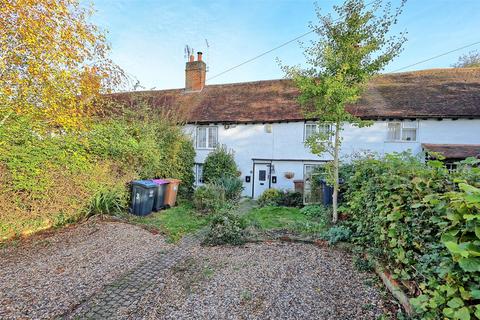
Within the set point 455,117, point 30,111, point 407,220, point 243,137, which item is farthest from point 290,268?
point 455,117

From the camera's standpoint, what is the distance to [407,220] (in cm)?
288

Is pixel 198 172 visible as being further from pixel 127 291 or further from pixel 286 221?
pixel 127 291

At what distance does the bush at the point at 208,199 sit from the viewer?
9188 mm

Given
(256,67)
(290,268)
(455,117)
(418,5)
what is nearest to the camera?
(290,268)

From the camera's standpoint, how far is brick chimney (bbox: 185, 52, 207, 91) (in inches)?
703

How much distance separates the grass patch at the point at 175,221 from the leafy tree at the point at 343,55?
4.14 metres

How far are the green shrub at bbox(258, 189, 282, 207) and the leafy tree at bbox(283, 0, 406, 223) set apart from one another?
4.14m

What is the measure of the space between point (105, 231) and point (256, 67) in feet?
51.1

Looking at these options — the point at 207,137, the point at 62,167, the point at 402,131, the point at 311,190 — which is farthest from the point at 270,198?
the point at 62,167

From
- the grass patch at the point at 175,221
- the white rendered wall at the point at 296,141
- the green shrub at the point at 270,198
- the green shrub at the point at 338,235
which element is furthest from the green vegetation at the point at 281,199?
the green shrub at the point at 338,235

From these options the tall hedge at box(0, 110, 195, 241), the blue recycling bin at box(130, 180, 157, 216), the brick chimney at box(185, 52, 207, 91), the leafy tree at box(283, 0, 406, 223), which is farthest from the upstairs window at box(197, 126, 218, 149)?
the leafy tree at box(283, 0, 406, 223)

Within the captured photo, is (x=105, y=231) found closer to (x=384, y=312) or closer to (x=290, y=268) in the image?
(x=290, y=268)

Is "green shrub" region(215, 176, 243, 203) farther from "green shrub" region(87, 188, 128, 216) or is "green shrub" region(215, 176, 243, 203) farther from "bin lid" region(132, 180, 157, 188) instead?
"green shrub" region(87, 188, 128, 216)

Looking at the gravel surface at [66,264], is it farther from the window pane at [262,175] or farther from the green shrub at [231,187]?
the window pane at [262,175]
